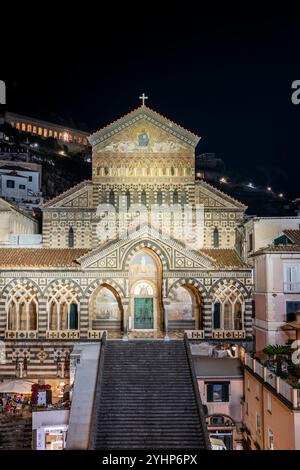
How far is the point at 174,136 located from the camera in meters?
39.2

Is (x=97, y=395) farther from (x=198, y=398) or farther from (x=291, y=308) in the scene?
(x=291, y=308)

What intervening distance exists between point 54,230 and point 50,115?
9187 cm

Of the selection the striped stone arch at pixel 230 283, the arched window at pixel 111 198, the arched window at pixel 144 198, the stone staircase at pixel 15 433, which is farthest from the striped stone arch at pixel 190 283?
the stone staircase at pixel 15 433

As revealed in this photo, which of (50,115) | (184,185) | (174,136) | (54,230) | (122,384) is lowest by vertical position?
(122,384)

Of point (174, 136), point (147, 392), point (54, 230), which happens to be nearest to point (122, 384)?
point (147, 392)

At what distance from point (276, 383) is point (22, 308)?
19.2 m

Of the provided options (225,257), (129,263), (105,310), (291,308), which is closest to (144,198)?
(129,263)

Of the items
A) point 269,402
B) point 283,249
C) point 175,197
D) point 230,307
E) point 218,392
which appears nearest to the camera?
point 269,402

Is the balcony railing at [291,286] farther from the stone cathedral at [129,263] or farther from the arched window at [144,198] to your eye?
the arched window at [144,198]

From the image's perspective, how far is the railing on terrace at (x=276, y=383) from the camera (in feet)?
65.0

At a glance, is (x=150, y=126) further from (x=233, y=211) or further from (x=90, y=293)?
(x=90, y=293)

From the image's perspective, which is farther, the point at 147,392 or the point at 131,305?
the point at 131,305

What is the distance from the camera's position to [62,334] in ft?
111
